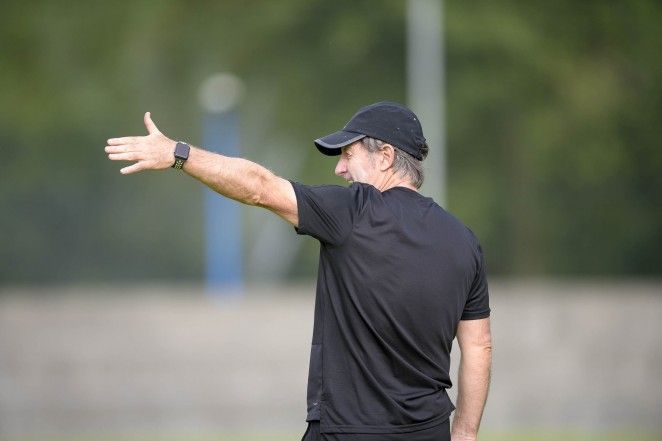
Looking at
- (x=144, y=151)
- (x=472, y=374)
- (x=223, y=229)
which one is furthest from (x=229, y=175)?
(x=223, y=229)

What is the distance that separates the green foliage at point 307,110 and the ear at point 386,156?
1945cm

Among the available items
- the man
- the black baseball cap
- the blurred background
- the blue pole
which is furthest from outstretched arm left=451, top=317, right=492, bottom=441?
the blue pole

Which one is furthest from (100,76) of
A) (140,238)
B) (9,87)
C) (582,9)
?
(582,9)

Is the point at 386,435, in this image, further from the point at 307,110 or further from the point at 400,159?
the point at 307,110

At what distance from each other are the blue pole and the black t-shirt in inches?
635

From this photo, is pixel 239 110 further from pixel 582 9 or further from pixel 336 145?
pixel 336 145

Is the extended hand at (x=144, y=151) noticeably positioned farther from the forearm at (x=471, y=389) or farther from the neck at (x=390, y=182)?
the forearm at (x=471, y=389)

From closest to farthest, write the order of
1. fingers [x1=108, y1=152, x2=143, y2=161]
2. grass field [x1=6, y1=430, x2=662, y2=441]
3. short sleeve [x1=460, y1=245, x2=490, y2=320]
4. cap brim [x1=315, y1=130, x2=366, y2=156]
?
fingers [x1=108, y1=152, x2=143, y2=161] < cap brim [x1=315, y1=130, x2=366, y2=156] < short sleeve [x1=460, y1=245, x2=490, y2=320] < grass field [x1=6, y1=430, x2=662, y2=441]

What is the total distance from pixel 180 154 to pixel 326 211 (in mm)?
538

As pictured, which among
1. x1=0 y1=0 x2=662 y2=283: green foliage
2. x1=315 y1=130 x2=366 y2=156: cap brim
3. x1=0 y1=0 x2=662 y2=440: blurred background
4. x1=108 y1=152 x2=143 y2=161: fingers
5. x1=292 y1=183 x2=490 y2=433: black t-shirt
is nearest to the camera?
x1=108 y1=152 x2=143 y2=161: fingers

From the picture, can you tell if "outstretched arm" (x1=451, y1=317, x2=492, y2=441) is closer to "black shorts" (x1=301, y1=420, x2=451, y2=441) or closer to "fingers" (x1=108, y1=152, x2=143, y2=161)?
"black shorts" (x1=301, y1=420, x2=451, y2=441)

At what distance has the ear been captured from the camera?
477cm

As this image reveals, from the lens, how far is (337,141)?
15.5 feet

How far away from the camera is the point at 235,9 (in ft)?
91.5
